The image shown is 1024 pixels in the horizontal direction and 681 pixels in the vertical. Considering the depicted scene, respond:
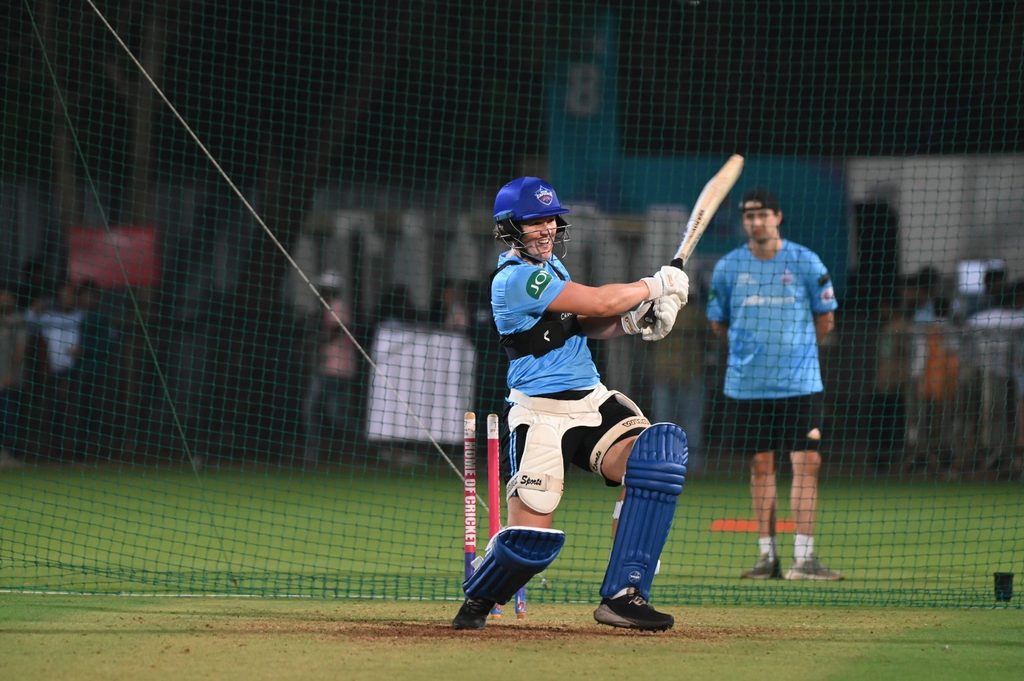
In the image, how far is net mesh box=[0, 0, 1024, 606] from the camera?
49.2ft

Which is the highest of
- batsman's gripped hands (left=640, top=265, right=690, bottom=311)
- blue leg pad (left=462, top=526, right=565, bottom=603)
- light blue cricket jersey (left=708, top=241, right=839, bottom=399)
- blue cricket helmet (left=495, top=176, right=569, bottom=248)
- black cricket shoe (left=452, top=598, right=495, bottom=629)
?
blue cricket helmet (left=495, top=176, right=569, bottom=248)

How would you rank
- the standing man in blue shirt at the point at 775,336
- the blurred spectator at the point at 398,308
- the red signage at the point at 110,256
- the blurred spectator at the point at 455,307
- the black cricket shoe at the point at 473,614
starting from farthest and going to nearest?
1. the red signage at the point at 110,256
2. the blurred spectator at the point at 398,308
3. the blurred spectator at the point at 455,307
4. the standing man in blue shirt at the point at 775,336
5. the black cricket shoe at the point at 473,614

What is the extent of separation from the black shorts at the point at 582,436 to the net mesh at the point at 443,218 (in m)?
7.19

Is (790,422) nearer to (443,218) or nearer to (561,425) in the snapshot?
(561,425)

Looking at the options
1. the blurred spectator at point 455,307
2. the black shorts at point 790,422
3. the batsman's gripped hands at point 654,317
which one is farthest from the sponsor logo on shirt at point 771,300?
the blurred spectator at point 455,307

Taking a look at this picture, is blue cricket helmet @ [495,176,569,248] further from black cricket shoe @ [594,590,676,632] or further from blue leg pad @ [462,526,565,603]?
black cricket shoe @ [594,590,676,632]

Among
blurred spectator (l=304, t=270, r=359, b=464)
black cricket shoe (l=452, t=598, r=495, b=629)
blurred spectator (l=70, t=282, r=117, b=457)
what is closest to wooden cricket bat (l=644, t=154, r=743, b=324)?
black cricket shoe (l=452, t=598, r=495, b=629)

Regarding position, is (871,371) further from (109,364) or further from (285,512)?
(109,364)

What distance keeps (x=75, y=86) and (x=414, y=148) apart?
12.8ft

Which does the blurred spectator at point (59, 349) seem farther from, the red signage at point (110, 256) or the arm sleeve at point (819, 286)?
the arm sleeve at point (819, 286)

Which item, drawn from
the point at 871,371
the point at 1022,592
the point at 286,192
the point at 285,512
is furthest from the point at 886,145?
the point at 1022,592

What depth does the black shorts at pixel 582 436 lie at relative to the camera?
21.0 feet

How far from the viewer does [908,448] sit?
49.0 feet

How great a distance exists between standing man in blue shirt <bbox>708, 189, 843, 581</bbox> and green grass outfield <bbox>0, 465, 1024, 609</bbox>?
751 millimetres
